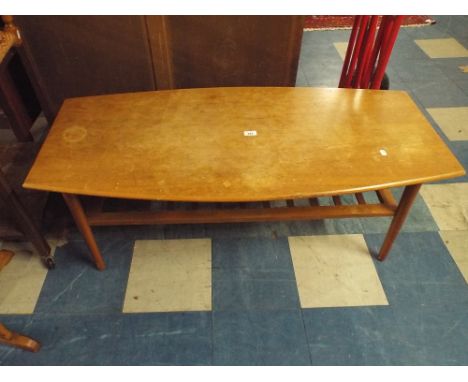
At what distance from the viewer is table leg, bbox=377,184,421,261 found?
1358mm

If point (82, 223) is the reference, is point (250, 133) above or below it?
above

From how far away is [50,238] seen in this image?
5.80 feet

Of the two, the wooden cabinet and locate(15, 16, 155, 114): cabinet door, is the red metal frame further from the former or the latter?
locate(15, 16, 155, 114): cabinet door

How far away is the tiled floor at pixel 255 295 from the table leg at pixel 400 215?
88 mm

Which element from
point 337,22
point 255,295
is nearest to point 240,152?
point 255,295

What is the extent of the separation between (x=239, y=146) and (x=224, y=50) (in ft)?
2.69

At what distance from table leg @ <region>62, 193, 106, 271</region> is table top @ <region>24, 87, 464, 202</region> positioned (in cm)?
12

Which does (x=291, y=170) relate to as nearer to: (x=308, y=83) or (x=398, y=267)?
(x=398, y=267)

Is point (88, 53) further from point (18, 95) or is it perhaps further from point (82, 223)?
point (82, 223)

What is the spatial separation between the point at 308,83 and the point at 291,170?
72.1 inches

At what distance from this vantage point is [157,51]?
1879 millimetres

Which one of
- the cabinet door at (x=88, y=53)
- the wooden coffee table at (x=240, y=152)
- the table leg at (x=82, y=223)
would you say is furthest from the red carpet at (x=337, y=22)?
the table leg at (x=82, y=223)

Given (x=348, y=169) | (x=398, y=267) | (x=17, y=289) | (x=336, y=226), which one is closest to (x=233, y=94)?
(x=348, y=169)

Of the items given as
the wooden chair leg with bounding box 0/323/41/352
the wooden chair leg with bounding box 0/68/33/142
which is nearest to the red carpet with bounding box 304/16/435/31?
the wooden chair leg with bounding box 0/68/33/142
